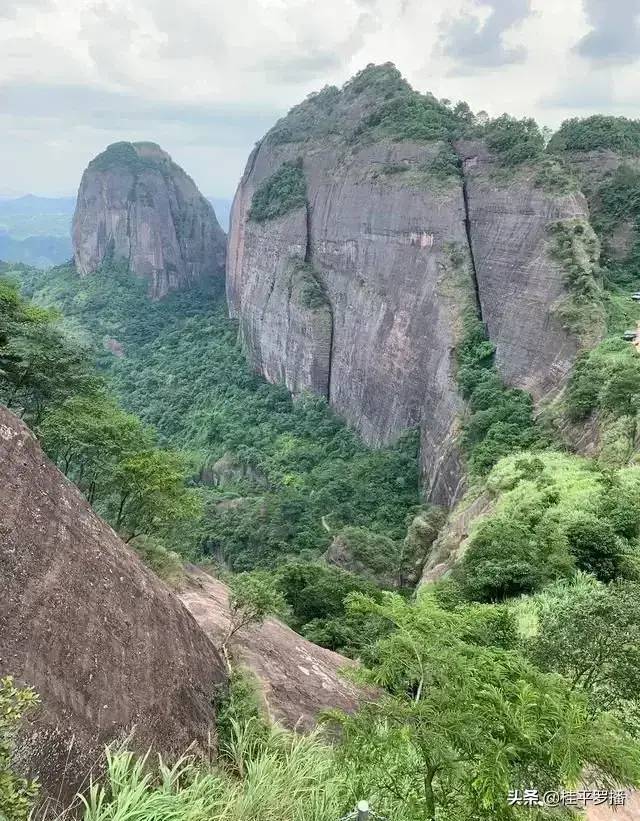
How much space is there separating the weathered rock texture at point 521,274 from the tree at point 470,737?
21522mm

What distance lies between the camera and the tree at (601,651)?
5.72 meters

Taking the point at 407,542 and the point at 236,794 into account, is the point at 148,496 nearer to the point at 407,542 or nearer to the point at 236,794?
the point at 407,542

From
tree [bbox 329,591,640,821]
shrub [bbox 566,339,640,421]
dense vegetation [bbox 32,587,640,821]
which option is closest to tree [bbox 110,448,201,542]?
dense vegetation [bbox 32,587,640,821]

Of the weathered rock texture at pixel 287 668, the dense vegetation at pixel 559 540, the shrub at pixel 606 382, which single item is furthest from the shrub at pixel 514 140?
the weathered rock texture at pixel 287 668

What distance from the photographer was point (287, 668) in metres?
10.5

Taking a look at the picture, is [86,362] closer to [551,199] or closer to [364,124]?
[551,199]

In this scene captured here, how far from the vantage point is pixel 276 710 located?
29.2 feet

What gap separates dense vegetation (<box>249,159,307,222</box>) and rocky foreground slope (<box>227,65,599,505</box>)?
0.16 meters

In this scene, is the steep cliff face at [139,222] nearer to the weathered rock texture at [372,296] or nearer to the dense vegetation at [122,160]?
the dense vegetation at [122,160]

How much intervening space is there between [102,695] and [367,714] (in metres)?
2.92

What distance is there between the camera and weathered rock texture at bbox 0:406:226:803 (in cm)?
561

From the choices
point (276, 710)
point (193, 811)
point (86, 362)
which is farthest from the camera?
point (86, 362)

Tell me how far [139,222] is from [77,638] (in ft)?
260

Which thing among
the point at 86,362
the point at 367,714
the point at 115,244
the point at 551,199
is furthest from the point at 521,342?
the point at 115,244
